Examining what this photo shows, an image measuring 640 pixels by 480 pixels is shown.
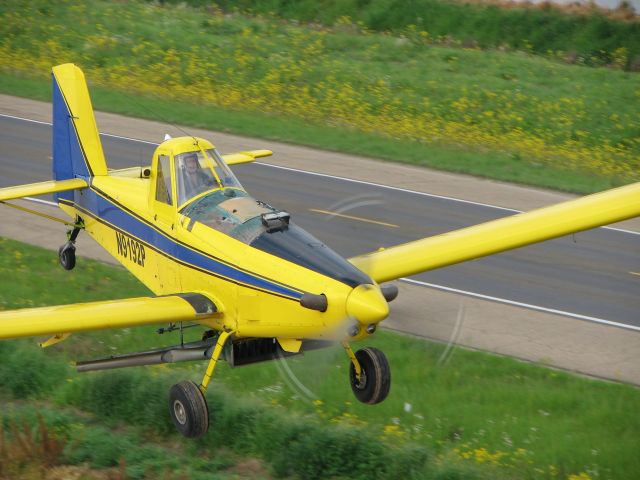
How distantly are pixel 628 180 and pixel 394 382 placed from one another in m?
15.9

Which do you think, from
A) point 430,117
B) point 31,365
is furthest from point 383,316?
point 430,117

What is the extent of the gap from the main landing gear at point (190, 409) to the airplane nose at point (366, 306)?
246 centimetres

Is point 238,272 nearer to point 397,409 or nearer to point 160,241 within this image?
point 160,241

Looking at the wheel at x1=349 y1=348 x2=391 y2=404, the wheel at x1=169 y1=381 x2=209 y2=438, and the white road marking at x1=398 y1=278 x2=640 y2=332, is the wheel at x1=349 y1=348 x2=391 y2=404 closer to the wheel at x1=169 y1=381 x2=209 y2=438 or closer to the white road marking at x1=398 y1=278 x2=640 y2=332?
the wheel at x1=169 y1=381 x2=209 y2=438

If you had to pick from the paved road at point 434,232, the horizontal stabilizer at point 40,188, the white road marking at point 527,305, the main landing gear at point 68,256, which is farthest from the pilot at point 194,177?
the white road marking at point 527,305

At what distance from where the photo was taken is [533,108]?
35656mm

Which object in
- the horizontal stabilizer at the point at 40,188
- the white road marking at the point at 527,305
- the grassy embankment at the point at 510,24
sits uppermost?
the grassy embankment at the point at 510,24

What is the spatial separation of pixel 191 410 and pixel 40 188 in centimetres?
672

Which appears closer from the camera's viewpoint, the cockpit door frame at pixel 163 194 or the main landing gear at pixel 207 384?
the main landing gear at pixel 207 384

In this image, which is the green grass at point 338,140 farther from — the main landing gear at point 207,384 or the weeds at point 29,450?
the weeds at point 29,450

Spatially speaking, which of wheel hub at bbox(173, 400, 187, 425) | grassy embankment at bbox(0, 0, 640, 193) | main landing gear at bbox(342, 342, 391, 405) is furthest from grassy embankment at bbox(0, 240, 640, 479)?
grassy embankment at bbox(0, 0, 640, 193)

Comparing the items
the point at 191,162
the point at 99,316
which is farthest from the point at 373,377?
the point at 191,162

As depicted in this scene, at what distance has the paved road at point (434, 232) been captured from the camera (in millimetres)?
21891

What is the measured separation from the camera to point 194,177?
15352 mm
